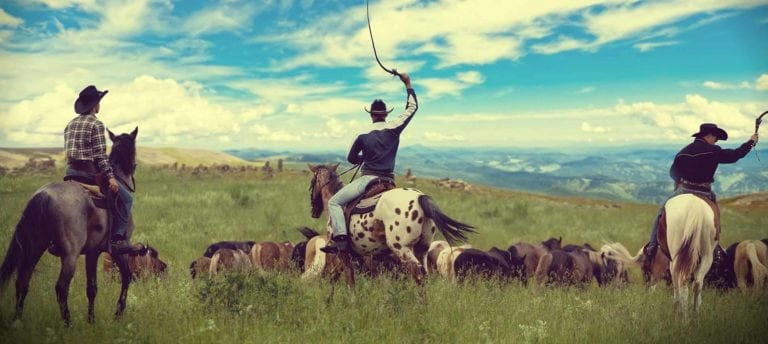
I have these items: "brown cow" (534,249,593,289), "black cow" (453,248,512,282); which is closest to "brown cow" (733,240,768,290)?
"brown cow" (534,249,593,289)

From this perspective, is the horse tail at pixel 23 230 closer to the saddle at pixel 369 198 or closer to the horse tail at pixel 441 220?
the saddle at pixel 369 198

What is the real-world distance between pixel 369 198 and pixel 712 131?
17.2 ft

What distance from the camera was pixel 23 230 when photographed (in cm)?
652

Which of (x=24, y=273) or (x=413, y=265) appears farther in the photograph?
(x=413, y=265)

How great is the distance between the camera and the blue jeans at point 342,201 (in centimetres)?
852

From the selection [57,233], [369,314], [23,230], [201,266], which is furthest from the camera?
[201,266]

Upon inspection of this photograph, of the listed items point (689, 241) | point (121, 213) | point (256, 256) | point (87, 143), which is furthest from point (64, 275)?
point (689, 241)

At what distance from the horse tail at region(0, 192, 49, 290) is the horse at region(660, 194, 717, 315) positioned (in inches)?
330

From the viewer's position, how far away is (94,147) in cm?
670

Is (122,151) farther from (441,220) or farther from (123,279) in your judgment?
(441,220)

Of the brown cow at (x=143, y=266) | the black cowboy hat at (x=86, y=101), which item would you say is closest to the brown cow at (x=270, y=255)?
the brown cow at (x=143, y=266)

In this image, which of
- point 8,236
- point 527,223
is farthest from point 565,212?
point 8,236

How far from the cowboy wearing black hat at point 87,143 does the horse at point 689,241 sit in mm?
7715

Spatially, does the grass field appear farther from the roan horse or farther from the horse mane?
the horse mane
